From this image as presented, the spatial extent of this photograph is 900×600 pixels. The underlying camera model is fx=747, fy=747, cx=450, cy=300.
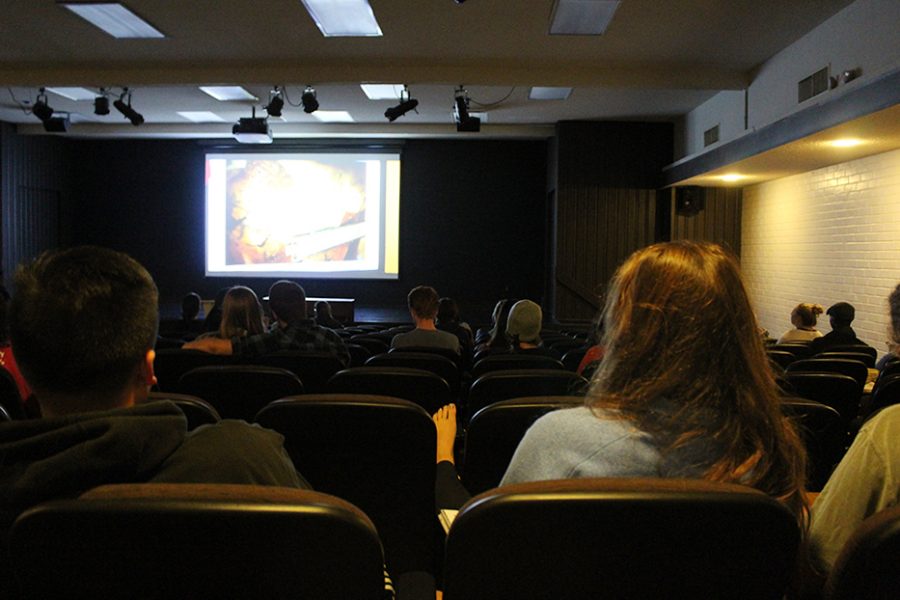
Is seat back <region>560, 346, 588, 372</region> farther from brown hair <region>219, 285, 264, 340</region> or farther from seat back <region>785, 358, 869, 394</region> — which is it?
brown hair <region>219, 285, 264, 340</region>

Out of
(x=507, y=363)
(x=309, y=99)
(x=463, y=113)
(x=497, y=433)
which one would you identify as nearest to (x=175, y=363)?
(x=507, y=363)

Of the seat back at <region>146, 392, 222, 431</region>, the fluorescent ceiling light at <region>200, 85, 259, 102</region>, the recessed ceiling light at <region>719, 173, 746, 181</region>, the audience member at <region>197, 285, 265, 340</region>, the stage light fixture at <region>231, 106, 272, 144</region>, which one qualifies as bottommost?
the seat back at <region>146, 392, 222, 431</region>

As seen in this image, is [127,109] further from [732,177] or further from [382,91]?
[732,177]

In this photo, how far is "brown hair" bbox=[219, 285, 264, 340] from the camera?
3.85 m

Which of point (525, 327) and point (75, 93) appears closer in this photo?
point (525, 327)

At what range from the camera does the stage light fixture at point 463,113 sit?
886 cm

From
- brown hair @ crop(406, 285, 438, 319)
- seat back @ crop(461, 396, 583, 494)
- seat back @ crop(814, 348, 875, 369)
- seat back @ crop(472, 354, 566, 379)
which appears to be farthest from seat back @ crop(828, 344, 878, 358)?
seat back @ crop(461, 396, 583, 494)

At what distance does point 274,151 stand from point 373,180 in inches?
69.7

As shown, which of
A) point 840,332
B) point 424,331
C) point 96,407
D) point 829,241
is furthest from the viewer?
point 829,241

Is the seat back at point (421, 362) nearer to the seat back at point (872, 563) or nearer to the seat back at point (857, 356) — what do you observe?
the seat back at point (857, 356)

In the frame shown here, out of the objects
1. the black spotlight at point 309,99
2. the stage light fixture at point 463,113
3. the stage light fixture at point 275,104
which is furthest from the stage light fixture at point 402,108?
the stage light fixture at point 275,104

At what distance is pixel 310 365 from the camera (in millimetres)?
3291

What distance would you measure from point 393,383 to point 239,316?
1.49 metres

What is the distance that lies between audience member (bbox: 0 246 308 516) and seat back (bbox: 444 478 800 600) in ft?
1.18
